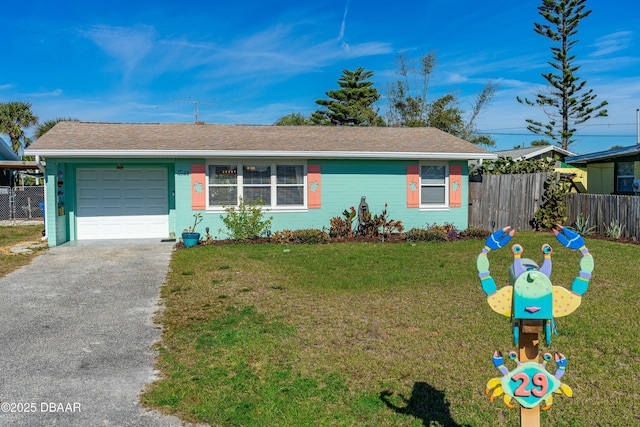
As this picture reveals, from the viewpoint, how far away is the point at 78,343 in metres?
5.04

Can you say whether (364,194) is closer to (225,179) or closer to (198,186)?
(225,179)

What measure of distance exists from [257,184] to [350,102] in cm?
2409

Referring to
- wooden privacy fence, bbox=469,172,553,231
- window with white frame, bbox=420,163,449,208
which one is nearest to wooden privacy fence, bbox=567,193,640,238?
wooden privacy fence, bbox=469,172,553,231

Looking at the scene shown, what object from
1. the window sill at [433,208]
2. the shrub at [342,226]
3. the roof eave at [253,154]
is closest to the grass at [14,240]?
the roof eave at [253,154]

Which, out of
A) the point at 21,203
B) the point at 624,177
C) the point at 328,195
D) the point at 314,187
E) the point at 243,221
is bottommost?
the point at 243,221

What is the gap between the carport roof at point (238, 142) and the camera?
39.0 ft

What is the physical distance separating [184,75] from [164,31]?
6404mm

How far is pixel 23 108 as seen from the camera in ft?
98.4

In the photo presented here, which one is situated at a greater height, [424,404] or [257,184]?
[257,184]

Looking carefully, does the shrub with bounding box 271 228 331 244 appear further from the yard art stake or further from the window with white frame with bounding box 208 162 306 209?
the yard art stake

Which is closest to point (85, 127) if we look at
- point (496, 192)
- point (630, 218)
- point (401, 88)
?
point (496, 192)

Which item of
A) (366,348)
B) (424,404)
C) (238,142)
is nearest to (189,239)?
(238,142)

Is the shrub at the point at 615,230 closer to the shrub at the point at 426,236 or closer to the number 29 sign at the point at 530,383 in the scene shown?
the shrub at the point at 426,236

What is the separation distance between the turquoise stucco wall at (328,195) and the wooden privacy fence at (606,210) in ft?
10.5
